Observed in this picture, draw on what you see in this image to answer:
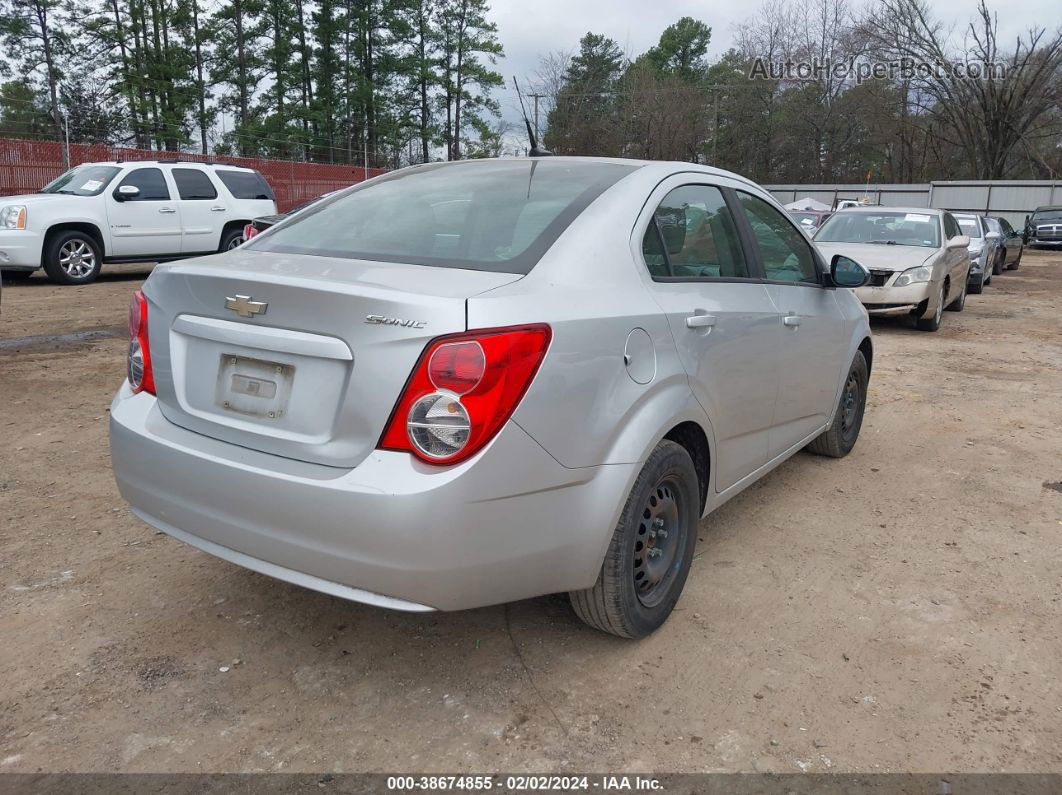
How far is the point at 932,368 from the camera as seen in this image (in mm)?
8164

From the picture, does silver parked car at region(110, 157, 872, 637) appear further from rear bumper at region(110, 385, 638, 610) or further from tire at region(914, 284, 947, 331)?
tire at region(914, 284, 947, 331)

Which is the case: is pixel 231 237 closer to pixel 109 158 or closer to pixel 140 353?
pixel 109 158

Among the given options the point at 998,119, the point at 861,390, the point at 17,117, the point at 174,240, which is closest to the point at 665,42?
the point at 998,119

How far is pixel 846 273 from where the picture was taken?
13.8 ft

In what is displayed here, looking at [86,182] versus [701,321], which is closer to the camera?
[701,321]

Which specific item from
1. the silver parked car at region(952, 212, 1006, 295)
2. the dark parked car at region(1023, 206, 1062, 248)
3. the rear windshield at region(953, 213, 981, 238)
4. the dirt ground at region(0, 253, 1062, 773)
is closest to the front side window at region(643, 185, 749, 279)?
the dirt ground at region(0, 253, 1062, 773)

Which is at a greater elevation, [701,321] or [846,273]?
[846,273]

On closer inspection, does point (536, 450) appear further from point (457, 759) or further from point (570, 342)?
point (457, 759)

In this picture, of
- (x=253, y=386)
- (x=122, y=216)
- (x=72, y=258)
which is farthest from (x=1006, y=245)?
(x=253, y=386)

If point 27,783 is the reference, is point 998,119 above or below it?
above

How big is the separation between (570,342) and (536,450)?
326 millimetres

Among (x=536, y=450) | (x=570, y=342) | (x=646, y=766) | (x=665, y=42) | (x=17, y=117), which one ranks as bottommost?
(x=646, y=766)

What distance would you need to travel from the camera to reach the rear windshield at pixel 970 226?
15.7m

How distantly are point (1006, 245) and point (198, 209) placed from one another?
59.0 ft
